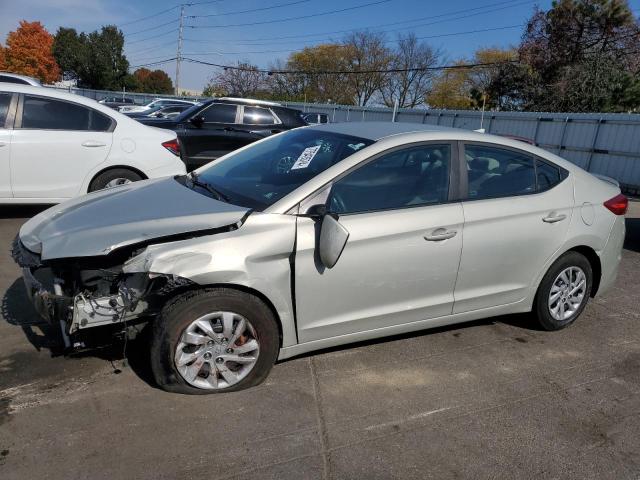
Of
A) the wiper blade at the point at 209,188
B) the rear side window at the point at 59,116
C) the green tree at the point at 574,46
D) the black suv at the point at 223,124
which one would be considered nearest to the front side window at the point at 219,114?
the black suv at the point at 223,124

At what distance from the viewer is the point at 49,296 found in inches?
121

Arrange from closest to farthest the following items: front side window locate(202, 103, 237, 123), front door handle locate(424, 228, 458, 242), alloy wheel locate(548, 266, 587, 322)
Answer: front door handle locate(424, 228, 458, 242)
alloy wheel locate(548, 266, 587, 322)
front side window locate(202, 103, 237, 123)

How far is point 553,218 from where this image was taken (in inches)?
169

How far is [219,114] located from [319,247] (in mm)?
7837

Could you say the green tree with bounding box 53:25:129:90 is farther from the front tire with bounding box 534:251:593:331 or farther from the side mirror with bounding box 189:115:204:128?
the front tire with bounding box 534:251:593:331

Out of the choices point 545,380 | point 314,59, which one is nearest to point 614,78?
point 545,380

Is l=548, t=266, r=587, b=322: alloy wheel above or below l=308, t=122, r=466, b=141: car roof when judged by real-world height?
below

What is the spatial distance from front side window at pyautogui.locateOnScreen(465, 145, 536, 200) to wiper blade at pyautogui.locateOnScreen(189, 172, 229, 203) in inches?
66.3

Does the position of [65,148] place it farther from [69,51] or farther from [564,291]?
[69,51]

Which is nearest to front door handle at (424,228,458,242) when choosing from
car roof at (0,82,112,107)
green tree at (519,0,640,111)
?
car roof at (0,82,112,107)

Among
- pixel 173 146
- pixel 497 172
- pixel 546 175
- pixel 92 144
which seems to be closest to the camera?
pixel 497 172

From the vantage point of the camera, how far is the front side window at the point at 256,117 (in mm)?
10656

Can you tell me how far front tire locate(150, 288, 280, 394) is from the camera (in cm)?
312

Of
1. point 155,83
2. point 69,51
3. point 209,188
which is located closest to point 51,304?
point 209,188
